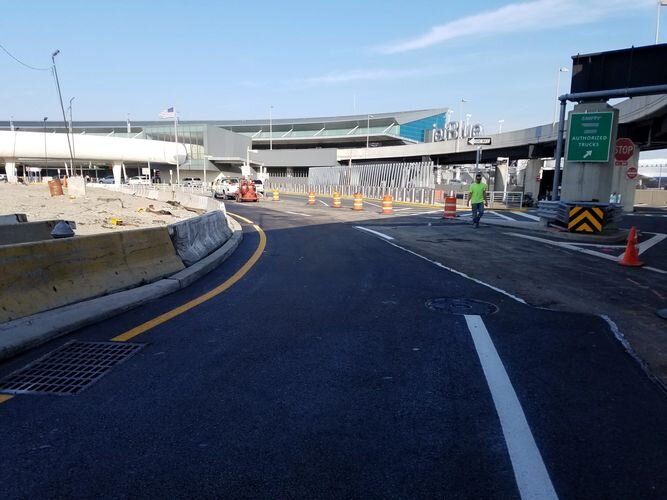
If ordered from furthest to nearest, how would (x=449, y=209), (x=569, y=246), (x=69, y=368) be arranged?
(x=449, y=209) → (x=569, y=246) → (x=69, y=368)

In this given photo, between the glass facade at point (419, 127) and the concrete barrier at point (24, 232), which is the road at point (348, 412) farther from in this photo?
the glass facade at point (419, 127)

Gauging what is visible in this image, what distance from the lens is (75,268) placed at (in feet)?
20.7

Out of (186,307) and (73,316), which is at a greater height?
(73,316)

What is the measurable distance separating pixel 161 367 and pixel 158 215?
19.5m

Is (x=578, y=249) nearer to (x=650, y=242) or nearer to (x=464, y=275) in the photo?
(x=650, y=242)

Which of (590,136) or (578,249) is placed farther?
(590,136)

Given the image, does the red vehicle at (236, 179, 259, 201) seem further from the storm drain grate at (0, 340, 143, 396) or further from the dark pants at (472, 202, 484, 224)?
the storm drain grate at (0, 340, 143, 396)

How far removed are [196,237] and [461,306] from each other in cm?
557

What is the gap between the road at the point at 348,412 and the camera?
284 centimetres

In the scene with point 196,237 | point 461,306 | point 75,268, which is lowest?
point 461,306

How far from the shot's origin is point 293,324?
19.4 ft

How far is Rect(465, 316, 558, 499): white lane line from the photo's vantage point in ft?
9.20

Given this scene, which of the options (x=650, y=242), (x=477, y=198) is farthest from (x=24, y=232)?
(x=650, y=242)

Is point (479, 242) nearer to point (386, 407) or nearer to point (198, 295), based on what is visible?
point (198, 295)
